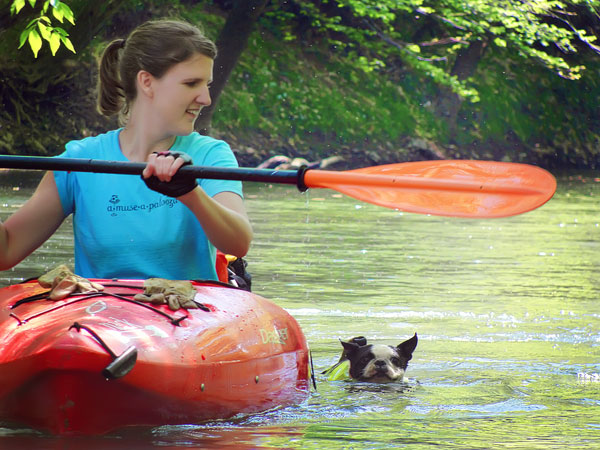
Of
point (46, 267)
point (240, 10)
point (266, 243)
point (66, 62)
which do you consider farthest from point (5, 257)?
point (66, 62)

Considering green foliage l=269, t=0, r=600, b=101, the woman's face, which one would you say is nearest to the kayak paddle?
the woman's face

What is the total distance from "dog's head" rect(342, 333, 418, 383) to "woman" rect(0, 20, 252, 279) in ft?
3.88

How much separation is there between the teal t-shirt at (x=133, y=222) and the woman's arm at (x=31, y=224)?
1.6 inches

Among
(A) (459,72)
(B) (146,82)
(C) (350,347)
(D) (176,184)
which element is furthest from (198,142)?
(A) (459,72)

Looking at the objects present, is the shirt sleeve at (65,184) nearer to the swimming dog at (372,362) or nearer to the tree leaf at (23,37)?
the swimming dog at (372,362)

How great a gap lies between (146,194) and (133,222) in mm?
114

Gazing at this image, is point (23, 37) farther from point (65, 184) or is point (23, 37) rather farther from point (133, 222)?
point (133, 222)

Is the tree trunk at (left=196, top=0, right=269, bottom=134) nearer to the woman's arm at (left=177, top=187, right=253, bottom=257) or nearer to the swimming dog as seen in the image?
the swimming dog

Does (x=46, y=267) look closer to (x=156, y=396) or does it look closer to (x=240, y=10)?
(x=156, y=396)

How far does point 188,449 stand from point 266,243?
7.17 metres

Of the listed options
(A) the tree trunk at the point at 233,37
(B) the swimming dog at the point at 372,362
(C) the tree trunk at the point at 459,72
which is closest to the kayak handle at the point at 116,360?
(B) the swimming dog at the point at 372,362

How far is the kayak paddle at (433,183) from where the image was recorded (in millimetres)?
4258

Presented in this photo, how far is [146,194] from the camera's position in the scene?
4422mm

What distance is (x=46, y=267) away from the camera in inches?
355
